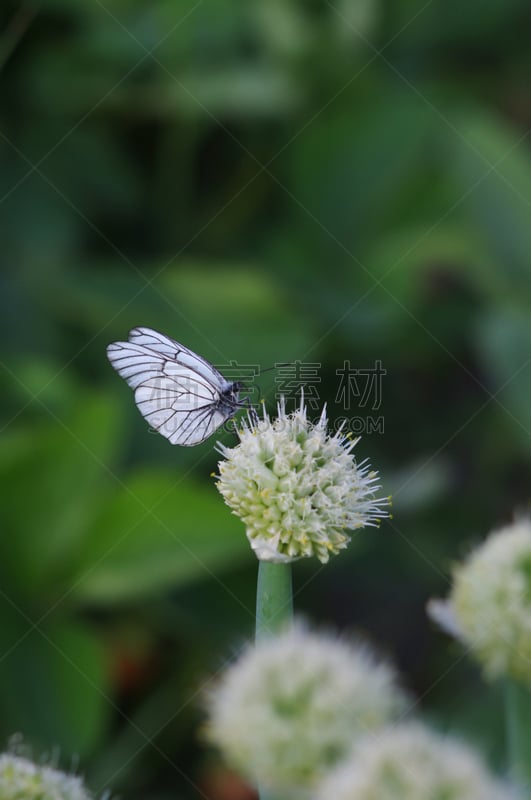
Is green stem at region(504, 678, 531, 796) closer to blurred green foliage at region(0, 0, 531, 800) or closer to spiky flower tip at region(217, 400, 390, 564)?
spiky flower tip at region(217, 400, 390, 564)

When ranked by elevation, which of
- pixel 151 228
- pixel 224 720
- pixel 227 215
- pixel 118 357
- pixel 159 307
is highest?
pixel 227 215

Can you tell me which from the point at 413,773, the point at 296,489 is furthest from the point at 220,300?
the point at 413,773

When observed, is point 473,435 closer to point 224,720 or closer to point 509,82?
point 509,82

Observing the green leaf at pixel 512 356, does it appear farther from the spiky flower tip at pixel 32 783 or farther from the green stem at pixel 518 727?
the spiky flower tip at pixel 32 783

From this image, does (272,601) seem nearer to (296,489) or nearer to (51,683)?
(296,489)

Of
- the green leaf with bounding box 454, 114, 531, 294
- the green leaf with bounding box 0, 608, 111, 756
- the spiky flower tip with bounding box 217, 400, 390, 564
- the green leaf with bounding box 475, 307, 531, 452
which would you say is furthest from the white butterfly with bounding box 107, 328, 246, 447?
the green leaf with bounding box 454, 114, 531, 294

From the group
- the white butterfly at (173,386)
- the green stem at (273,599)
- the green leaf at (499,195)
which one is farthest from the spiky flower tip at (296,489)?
the green leaf at (499,195)

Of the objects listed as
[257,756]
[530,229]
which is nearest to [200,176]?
[530,229]
